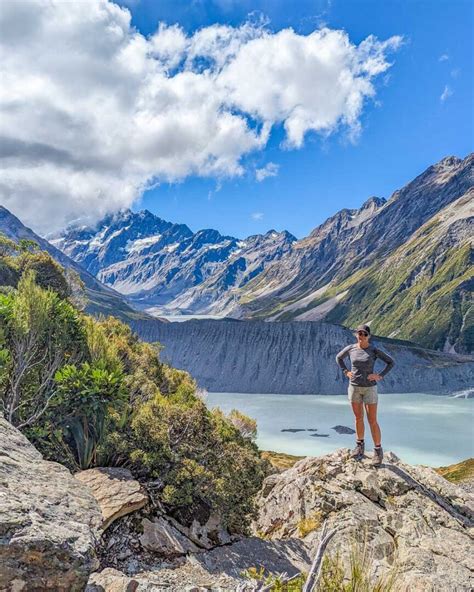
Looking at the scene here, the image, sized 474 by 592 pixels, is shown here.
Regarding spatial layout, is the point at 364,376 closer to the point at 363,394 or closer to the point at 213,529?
the point at 363,394

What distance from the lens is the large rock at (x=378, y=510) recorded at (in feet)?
28.8

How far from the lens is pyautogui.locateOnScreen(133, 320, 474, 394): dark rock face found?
10381 centimetres

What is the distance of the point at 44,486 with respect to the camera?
5.09m

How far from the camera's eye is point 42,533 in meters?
4.16

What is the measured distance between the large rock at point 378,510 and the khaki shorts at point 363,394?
1.90 meters

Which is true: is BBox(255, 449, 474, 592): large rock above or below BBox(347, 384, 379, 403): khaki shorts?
below

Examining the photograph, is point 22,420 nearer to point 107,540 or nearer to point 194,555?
point 107,540

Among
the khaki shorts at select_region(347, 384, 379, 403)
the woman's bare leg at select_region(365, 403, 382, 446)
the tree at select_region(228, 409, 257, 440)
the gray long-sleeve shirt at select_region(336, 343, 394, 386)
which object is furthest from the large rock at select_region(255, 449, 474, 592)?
the tree at select_region(228, 409, 257, 440)

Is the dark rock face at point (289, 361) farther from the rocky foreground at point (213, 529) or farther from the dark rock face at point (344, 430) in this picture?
the rocky foreground at point (213, 529)

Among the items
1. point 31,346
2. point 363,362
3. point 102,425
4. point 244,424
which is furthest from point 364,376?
point 244,424

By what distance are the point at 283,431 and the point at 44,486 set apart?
63.1m

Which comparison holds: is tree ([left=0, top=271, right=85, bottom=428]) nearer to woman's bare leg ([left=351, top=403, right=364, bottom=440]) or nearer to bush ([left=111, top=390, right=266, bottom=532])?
bush ([left=111, top=390, right=266, bottom=532])

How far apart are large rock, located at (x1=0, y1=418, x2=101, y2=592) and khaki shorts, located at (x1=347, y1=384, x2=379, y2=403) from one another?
24.7 feet

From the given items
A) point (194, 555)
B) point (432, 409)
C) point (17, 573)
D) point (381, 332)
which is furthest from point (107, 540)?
point (381, 332)
